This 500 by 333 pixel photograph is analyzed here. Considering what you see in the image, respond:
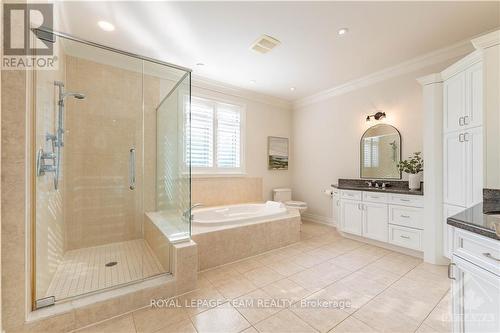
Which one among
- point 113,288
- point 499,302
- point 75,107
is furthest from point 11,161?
point 499,302

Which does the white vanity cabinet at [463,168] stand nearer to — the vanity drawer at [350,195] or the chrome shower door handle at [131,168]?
the vanity drawer at [350,195]

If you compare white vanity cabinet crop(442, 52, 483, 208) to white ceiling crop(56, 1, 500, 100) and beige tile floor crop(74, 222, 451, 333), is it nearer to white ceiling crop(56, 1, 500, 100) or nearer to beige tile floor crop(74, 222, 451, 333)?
white ceiling crop(56, 1, 500, 100)

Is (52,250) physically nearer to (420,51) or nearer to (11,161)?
(11,161)

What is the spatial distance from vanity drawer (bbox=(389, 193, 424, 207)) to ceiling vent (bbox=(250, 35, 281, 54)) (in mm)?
2555

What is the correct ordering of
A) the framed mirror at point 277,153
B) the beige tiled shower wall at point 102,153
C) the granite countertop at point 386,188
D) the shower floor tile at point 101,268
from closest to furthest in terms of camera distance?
the shower floor tile at point 101,268, the beige tiled shower wall at point 102,153, the granite countertop at point 386,188, the framed mirror at point 277,153

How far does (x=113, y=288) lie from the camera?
1.72 metres

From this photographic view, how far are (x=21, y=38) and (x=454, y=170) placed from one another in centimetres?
402

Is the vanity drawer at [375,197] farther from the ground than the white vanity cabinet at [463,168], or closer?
closer

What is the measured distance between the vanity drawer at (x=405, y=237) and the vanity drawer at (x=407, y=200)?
32cm

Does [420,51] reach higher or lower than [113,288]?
higher

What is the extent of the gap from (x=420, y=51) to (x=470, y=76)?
3.08 feet

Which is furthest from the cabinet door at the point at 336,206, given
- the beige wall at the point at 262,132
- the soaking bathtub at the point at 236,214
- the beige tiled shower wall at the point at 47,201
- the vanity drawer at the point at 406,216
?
the beige tiled shower wall at the point at 47,201

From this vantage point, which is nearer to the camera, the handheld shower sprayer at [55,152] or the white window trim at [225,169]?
the handheld shower sprayer at [55,152]

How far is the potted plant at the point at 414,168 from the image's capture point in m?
2.85
